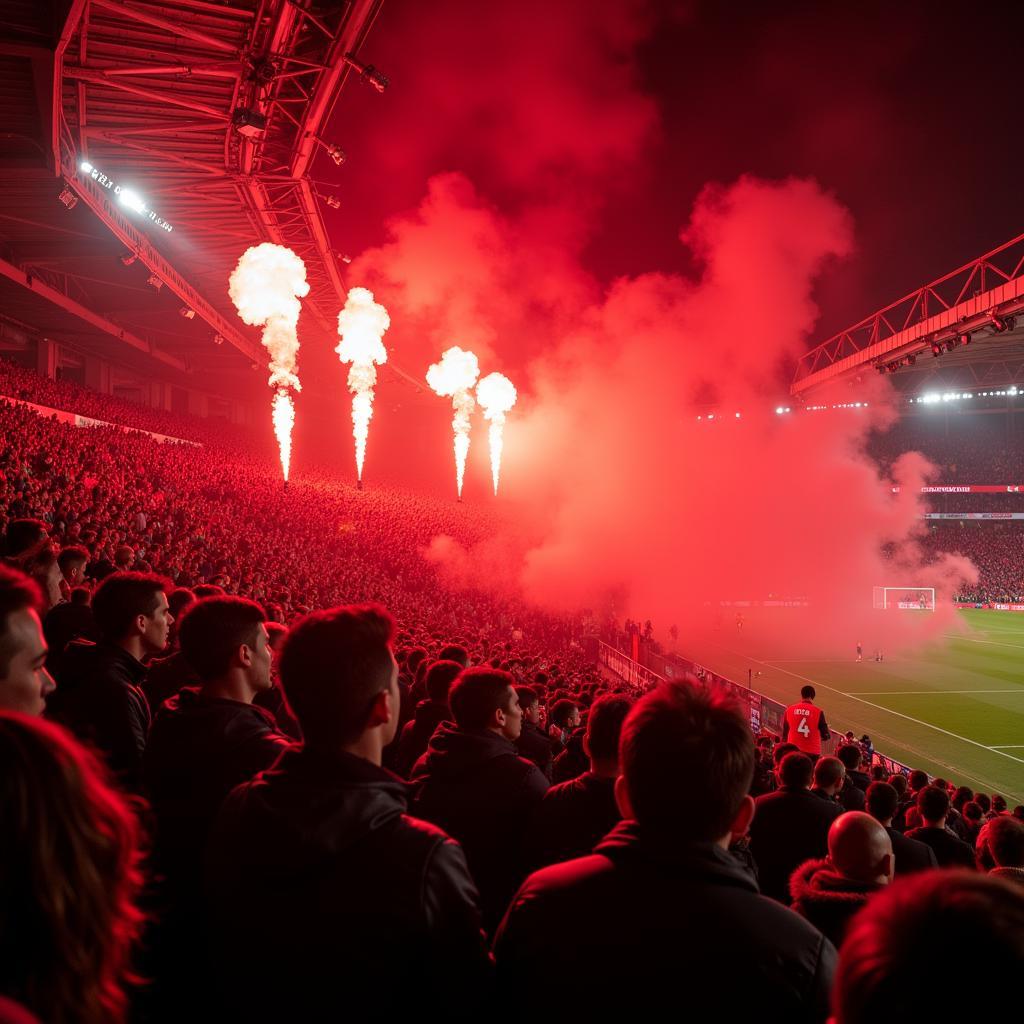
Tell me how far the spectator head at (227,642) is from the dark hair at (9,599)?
89 centimetres

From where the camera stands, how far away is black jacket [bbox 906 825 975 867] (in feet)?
16.2

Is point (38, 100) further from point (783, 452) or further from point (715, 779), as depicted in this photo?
point (783, 452)

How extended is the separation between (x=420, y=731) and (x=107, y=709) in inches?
80.3

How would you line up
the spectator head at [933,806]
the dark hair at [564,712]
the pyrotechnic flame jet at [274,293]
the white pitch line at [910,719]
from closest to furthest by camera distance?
1. the spectator head at [933,806]
2. the dark hair at [564,712]
3. the white pitch line at [910,719]
4. the pyrotechnic flame jet at [274,293]

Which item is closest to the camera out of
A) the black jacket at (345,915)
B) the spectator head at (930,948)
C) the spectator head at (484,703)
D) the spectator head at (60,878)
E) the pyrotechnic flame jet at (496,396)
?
the spectator head at (930,948)

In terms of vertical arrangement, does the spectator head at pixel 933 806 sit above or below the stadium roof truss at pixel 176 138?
below

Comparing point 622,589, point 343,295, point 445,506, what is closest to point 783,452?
point 622,589

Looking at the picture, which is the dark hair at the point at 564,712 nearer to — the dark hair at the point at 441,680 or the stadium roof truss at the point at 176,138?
the dark hair at the point at 441,680

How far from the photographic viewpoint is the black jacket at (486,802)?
3.08 metres

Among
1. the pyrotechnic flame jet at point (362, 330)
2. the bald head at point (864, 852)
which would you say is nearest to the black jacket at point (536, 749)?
the bald head at point (864, 852)

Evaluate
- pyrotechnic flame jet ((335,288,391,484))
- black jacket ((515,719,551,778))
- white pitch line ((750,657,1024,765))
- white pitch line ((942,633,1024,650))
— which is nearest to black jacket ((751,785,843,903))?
black jacket ((515,719,551,778))

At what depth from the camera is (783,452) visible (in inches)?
1417

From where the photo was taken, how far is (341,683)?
6.50 feet

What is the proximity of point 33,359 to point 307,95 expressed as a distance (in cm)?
2461
